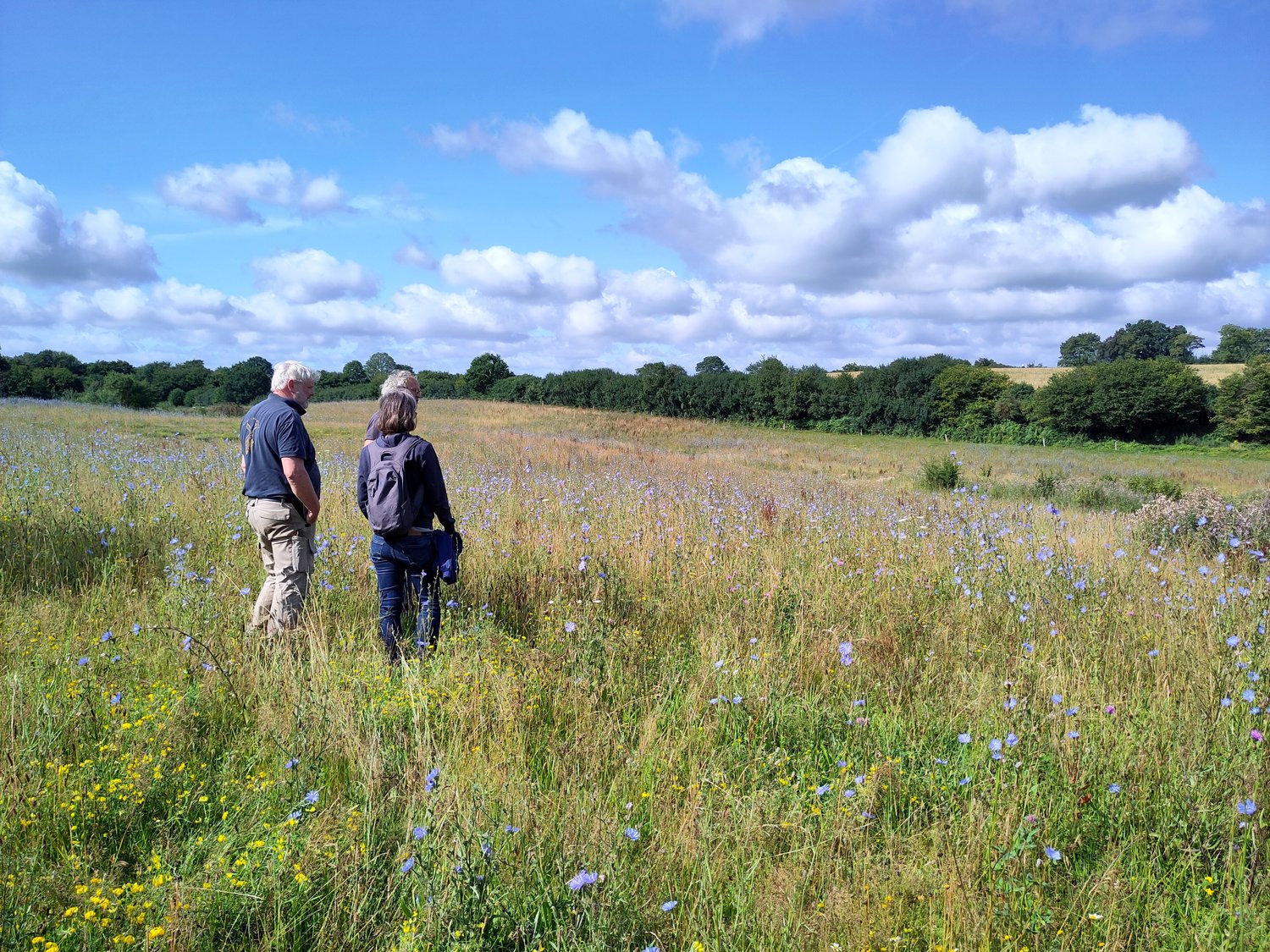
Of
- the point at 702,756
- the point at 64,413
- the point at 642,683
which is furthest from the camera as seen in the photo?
the point at 64,413

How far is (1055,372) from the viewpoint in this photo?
54.9 metres

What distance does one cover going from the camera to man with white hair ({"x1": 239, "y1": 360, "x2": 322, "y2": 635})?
14.6 feet

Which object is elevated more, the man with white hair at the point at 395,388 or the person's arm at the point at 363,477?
the man with white hair at the point at 395,388

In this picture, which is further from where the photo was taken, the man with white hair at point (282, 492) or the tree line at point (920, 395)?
the tree line at point (920, 395)

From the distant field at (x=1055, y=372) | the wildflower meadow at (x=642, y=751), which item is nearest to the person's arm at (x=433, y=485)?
the wildflower meadow at (x=642, y=751)

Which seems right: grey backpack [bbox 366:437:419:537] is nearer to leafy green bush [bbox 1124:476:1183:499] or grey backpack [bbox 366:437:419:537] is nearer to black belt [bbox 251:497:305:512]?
black belt [bbox 251:497:305:512]

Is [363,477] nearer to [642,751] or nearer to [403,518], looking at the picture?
[403,518]

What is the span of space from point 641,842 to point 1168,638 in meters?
3.59

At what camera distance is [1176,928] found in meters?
2.31

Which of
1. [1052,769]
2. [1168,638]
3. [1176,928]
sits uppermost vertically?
[1168,638]

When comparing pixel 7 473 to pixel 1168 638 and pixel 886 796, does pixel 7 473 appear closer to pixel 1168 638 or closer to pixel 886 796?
pixel 886 796

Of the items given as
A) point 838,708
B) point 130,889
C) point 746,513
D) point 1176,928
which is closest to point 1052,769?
point 1176,928

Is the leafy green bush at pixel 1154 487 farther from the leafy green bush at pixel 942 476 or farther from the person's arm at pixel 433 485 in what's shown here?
the person's arm at pixel 433 485

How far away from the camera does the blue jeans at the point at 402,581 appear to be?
4.28 metres
